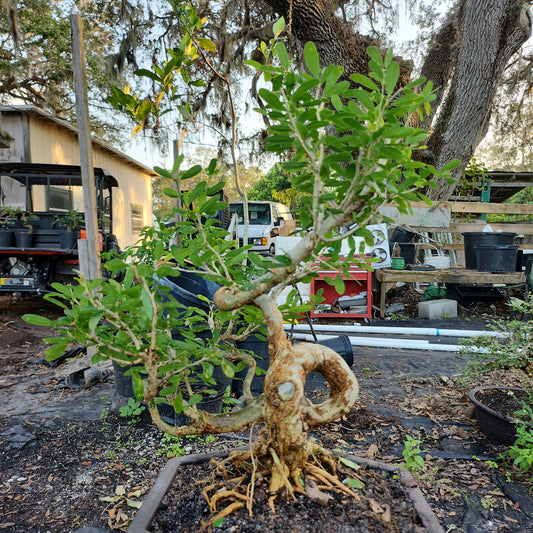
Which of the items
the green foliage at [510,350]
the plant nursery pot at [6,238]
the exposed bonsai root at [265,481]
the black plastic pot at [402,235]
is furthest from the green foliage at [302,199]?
the black plastic pot at [402,235]

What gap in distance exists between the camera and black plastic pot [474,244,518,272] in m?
6.39

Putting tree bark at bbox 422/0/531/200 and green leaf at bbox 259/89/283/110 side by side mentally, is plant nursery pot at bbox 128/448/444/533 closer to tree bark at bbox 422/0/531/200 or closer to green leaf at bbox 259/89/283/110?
green leaf at bbox 259/89/283/110

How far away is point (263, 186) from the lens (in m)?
23.6

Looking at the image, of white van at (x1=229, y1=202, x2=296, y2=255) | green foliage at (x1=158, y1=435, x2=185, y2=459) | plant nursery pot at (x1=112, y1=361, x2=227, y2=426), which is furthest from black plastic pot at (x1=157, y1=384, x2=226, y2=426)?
white van at (x1=229, y1=202, x2=296, y2=255)

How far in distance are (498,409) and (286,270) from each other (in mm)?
2170

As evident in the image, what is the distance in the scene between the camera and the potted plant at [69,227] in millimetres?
6395

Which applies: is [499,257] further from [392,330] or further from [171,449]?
[171,449]

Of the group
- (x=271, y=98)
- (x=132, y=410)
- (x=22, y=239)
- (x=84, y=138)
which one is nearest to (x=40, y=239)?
(x=22, y=239)

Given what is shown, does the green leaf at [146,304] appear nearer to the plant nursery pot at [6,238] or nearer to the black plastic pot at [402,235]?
the plant nursery pot at [6,238]

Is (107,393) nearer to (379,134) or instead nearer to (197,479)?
(197,479)

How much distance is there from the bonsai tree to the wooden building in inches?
382

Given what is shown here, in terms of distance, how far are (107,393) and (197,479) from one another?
8.21ft

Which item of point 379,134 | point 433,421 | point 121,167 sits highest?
point 121,167

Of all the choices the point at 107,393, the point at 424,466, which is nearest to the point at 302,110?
the point at 424,466
